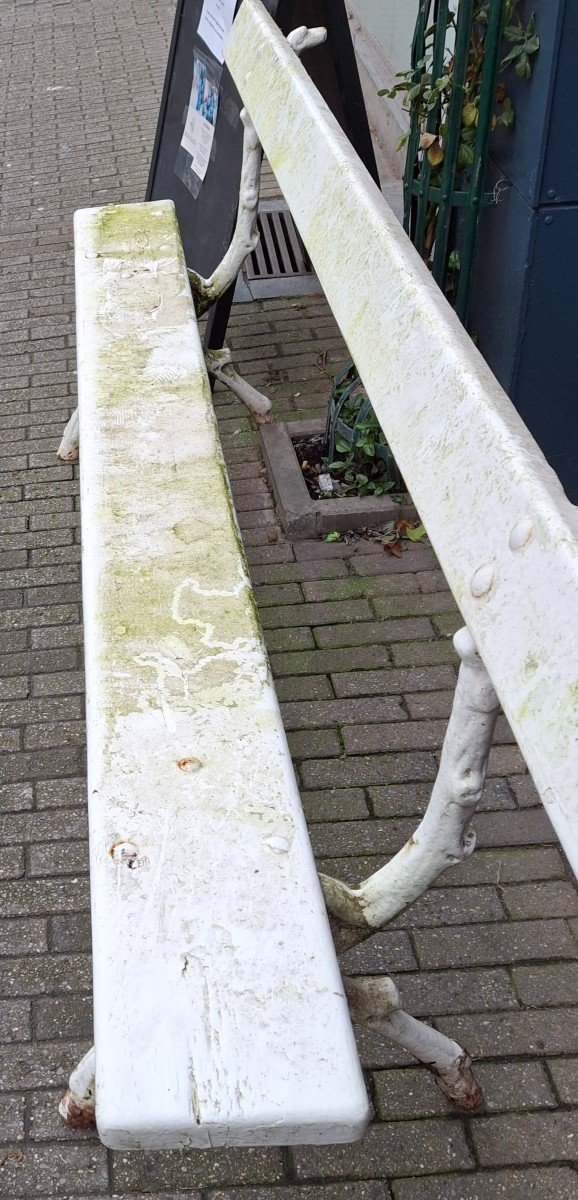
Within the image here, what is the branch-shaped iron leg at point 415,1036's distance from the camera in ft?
6.22

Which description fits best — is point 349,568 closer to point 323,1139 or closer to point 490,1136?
point 490,1136

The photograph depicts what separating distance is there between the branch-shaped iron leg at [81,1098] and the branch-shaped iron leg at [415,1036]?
483mm

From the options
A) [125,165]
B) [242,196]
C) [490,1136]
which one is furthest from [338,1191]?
[125,165]

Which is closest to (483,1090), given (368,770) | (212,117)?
(368,770)

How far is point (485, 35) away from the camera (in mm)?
3217

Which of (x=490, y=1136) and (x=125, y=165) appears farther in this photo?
(x=125, y=165)

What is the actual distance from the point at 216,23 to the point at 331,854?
11.1 ft

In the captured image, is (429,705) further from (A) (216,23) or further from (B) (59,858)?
(A) (216,23)

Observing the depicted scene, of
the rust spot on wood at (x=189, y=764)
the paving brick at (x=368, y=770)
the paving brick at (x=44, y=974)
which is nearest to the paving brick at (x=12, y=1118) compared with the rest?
the paving brick at (x=44, y=974)

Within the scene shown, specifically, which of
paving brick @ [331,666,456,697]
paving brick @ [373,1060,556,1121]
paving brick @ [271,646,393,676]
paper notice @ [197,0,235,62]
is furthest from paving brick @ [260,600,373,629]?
paper notice @ [197,0,235,62]

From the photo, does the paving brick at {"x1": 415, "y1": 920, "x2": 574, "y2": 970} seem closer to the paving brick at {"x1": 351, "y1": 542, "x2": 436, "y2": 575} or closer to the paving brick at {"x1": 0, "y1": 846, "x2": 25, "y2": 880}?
the paving brick at {"x1": 0, "y1": 846, "x2": 25, "y2": 880}

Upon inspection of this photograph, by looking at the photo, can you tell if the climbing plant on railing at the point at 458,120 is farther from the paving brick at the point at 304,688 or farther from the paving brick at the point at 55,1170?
the paving brick at the point at 55,1170

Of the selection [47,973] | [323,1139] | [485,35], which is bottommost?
[47,973]

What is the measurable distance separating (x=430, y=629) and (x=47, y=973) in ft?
4.81
